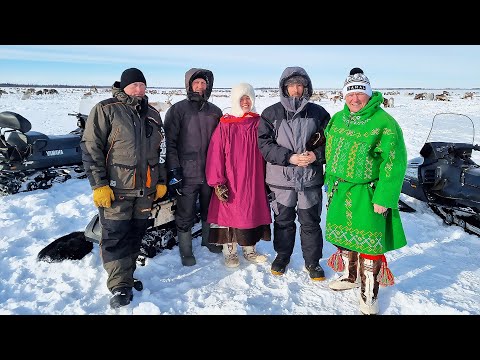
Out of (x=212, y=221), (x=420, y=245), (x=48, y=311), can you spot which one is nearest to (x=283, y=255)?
(x=212, y=221)

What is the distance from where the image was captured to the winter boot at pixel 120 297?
9.18 feet

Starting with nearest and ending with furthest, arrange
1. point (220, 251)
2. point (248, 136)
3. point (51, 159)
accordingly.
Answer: point (248, 136) → point (220, 251) → point (51, 159)

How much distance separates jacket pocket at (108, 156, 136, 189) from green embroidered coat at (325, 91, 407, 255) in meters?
1.62

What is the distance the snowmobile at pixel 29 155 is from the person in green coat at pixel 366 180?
177 inches

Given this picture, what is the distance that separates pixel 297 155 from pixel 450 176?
2603 millimetres

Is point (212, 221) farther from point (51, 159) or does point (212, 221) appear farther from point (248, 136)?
point (51, 159)

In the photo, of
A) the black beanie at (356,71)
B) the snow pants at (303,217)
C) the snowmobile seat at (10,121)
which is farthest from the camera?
the snowmobile seat at (10,121)

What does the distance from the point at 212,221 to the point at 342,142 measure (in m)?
1.52

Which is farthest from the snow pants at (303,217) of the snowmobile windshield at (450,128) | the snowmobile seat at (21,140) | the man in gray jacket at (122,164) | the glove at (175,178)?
the snowmobile seat at (21,140)

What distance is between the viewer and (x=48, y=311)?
275 centimetres

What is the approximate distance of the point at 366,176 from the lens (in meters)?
2.62

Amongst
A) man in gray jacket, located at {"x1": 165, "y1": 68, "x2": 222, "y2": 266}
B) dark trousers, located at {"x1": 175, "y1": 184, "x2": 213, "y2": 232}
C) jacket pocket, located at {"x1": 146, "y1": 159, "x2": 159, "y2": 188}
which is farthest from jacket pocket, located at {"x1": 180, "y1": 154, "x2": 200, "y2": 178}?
jacket pocket, located at {"x1": 146, "y1": 159, "x2": 159, "y2": 188}

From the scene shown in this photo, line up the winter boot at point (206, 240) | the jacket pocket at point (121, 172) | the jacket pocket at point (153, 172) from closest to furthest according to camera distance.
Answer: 1. the jacket pocket at point (121, 172)
2. the jacket pocket at point (153, 172)
3. the winter boot at point (206, 240)

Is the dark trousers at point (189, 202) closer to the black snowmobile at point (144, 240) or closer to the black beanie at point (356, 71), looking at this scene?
the black snowmobile at point (144, 240)
